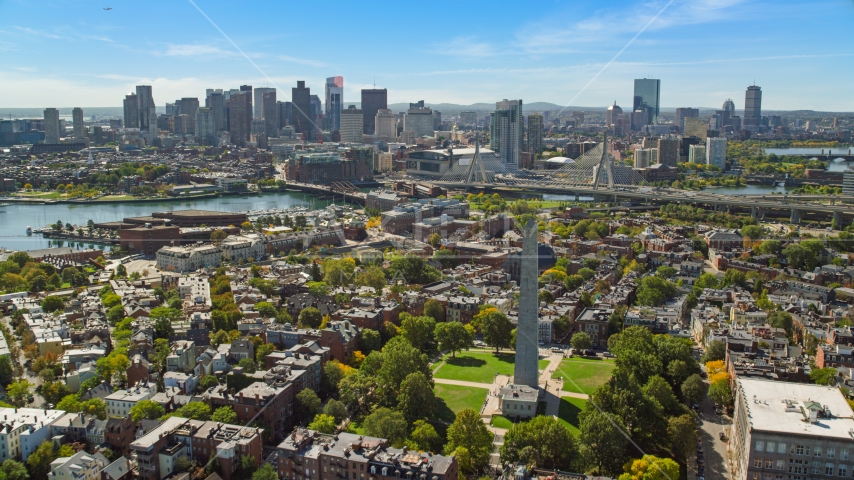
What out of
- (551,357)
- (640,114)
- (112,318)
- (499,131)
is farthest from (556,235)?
(640,114)

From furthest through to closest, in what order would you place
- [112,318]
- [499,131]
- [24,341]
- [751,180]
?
1. [499,131]
2. [751,180]
3. [112,318]
4. [24,341]

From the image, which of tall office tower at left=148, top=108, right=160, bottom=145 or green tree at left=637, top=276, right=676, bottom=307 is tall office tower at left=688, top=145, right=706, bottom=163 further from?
tall office tower at left=148, top=108, right=160, bottom=145

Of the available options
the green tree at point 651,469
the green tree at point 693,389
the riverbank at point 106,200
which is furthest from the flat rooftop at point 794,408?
the riverbank at point 106,200

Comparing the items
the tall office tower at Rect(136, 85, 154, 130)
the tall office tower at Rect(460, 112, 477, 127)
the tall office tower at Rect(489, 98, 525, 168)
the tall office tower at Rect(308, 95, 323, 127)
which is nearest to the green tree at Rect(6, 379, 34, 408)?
the tall office tower at Rect(489, 98, 525, 168)

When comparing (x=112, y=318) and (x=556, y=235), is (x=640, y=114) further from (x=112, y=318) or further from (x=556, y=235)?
(x=112, y=318)

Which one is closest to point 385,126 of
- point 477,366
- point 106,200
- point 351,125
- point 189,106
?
point 351,125

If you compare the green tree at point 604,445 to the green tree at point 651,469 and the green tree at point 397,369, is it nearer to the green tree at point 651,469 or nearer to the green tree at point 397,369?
the green tree at point 651,469
